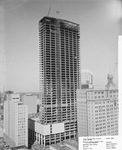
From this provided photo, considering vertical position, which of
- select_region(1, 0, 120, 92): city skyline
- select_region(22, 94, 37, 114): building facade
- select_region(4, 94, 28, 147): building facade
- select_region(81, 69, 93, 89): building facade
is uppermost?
select_region(1, 0, 120, 92): city skyline

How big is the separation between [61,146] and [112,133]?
686 mm

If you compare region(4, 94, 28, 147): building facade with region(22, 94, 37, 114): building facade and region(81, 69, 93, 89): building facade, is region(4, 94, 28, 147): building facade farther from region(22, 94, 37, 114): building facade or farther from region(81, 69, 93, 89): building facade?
region(81, 69, 93, 89): building facade

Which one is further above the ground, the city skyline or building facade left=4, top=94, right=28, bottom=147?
the city skyline

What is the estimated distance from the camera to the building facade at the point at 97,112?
7.32 ft

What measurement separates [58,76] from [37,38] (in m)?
0.55

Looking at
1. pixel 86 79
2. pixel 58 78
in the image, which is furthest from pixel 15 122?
pixel 86 79

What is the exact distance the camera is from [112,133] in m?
2.26

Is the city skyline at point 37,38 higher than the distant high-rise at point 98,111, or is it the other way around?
the city skyline at point 37,38

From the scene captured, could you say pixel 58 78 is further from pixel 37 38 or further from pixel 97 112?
pixel 97 112

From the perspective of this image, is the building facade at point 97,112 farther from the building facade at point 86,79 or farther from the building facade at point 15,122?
the building facade at point 15,122

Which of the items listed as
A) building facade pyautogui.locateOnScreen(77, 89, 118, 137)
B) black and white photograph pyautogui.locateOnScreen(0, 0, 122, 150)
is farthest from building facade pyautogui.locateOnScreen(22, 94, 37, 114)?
building facade pyautogui.locateOnScreen(77, 89, 118, 137)

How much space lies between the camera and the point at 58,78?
2232mm

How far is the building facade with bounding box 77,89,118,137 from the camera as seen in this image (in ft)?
7.32

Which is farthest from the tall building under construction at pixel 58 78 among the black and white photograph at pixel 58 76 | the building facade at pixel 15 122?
the building facade at pixel 15 122
